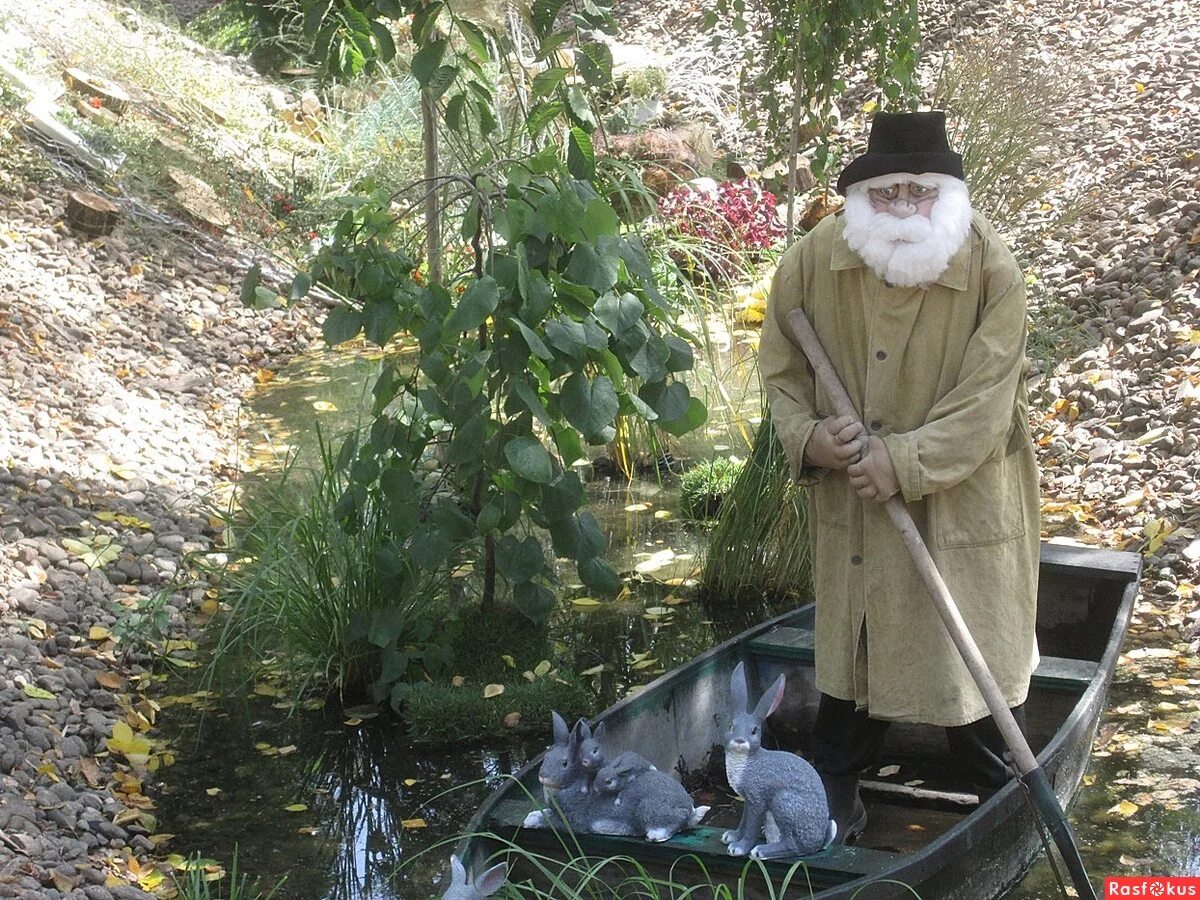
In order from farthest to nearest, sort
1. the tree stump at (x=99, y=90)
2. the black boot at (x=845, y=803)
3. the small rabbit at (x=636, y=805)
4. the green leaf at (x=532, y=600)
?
the tree stump at (x=99, y=90)
the green leaf at (x=532, y=600)
the black boot at (x=845, y=803)
the small rabbit at (x=636, y=805)

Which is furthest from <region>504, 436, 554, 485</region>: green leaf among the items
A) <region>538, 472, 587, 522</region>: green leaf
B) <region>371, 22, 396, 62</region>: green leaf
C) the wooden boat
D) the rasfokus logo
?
the rasfokus logo

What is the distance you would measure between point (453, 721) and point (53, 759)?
52.4 inches

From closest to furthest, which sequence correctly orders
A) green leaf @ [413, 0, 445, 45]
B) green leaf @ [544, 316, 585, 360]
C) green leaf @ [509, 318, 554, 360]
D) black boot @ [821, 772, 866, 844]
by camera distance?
1. black boot @ [821, 772, 866, 844]
2. green leaf @ [509, 318, 554, 360]
3. green leaf @ [544, 316, 585, 360]
4. green leaf @ [413, 0, 445, 45]

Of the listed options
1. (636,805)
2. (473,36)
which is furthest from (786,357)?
(473,36)

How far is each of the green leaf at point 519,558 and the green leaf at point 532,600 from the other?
6cm

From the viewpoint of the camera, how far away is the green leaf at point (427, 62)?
185 inches

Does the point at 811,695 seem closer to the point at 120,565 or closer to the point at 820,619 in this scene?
the point at 820,619

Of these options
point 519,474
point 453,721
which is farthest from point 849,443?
point 453,721

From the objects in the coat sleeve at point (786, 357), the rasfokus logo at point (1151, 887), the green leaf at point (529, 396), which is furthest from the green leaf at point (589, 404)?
the rasfokus logo at point (1151, 887)

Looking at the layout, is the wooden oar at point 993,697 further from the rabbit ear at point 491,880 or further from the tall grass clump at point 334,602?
the tall grass clump at point 334,602

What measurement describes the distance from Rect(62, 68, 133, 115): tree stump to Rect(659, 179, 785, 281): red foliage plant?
5233mm

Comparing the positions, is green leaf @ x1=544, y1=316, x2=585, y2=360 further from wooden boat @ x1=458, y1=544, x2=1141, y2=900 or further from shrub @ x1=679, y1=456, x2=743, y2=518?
shrub @ x1=679, y1=456, x2=743, y2=518

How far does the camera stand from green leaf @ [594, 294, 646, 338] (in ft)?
14.8

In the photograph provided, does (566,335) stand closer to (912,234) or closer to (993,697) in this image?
(912,234)
